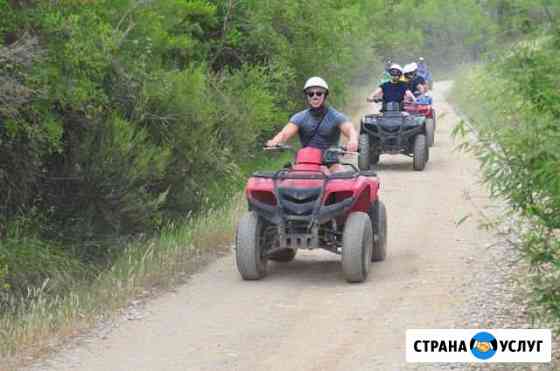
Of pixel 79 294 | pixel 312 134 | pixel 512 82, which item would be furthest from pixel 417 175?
pixel 512 82

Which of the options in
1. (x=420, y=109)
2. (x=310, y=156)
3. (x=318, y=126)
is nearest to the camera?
(x=310, y=156)

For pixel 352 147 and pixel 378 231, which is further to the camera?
pixel 378 231

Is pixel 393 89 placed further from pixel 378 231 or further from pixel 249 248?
pixel 249 248

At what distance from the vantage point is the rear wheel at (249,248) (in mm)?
11602

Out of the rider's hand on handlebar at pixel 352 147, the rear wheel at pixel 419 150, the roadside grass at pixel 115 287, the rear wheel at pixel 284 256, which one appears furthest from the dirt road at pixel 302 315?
the rear wheel at pixel 419 150

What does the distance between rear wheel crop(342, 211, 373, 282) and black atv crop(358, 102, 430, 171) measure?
1007cm

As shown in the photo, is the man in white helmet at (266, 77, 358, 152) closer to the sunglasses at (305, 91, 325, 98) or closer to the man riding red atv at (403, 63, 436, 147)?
the sunglasses at (305, 91, 325, 98)

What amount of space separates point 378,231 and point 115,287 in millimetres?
3082

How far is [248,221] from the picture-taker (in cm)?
1173

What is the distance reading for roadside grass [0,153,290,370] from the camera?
361 inches

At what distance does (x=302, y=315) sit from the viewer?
10203 millimetres

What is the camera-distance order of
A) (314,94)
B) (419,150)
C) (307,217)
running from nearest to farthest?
(307,217) → (314,94) → (419,150)

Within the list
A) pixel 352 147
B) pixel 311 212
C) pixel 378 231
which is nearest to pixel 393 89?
pixel 378 231

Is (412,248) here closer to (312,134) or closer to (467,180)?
(312,134)
